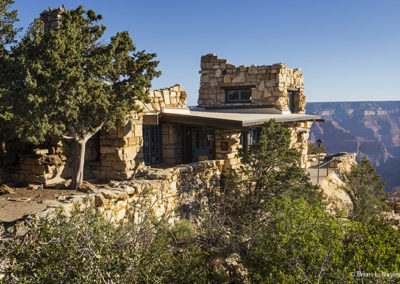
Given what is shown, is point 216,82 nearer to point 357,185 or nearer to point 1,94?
point 357,185

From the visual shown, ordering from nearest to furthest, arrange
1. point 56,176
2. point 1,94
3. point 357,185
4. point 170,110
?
point 1,94
point 56,176
point 170,110
point 357,185

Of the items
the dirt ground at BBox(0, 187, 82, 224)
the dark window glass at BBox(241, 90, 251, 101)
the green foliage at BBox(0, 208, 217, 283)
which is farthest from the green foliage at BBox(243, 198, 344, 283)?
the dark window glass at BBox(241, 90, 251, 101)

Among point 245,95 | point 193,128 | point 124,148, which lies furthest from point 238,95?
point 124,148

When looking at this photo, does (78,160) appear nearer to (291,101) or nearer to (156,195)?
(156,195)

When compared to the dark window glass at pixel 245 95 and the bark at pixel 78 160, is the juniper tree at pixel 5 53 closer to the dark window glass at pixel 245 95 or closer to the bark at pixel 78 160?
the bark at pixel 78 160

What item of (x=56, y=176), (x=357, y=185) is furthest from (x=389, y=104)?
(x=56, y=176)

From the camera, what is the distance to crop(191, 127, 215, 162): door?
11.9 m

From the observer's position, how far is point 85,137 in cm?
866

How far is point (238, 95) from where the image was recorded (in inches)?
647

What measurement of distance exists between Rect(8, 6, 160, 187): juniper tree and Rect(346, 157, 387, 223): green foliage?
826 centimetres

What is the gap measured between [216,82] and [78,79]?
1016cm

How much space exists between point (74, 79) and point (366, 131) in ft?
549

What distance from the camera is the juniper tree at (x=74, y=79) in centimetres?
693

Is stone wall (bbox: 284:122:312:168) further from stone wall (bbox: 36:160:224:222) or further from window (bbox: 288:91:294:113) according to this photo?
stone wall (bbox: 36:160:224:222)
